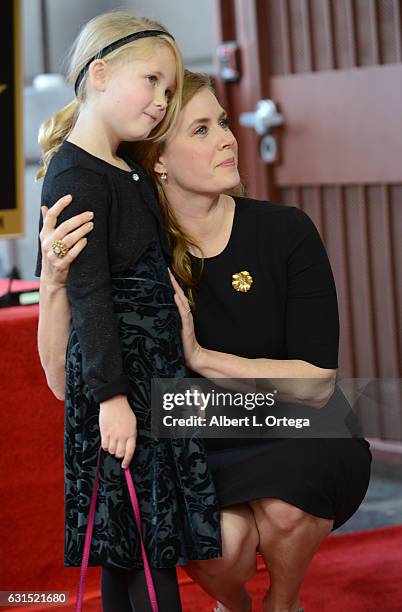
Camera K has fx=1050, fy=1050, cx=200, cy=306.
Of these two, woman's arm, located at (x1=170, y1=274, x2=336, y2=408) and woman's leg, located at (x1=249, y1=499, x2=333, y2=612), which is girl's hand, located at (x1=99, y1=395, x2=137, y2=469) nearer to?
woman's arm, located at (x1=170, y1=274, x2=336, y2=408)

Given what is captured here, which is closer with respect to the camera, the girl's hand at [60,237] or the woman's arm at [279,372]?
the girl's hand at [60,237]

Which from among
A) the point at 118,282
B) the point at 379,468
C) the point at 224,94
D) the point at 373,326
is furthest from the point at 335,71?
the point at 118,282

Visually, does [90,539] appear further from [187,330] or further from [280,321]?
[280,321]

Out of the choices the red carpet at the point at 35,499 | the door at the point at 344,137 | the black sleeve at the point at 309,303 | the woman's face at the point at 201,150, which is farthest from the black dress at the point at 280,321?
the door at the point at 344,137

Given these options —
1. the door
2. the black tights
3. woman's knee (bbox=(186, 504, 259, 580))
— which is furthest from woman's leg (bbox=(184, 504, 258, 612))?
the door

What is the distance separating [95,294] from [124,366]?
0.11m

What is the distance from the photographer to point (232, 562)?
1565 mm

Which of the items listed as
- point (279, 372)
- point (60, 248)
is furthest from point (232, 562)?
point (60, 248)

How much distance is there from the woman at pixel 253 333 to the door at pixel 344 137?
4.25ft

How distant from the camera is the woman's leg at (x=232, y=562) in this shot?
5.04 feet

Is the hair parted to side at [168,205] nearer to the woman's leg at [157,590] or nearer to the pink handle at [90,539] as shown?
the pink handle at [90,539]

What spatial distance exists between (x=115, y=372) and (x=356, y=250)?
175 centimetres

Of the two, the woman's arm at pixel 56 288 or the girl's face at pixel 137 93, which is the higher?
the girl's face at pixel 137 93

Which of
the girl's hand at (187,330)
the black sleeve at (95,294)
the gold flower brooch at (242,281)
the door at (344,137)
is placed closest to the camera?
the black sleeve at (95,294)
